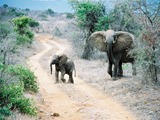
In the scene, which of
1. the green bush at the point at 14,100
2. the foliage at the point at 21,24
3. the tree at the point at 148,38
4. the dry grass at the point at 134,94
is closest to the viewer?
the green bush at the point at 14,100

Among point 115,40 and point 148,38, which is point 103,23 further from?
point 148,38

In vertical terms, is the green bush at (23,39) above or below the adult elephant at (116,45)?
above

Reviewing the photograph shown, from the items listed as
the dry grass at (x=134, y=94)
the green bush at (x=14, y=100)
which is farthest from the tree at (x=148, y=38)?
the green bush at (x=14, y=100)

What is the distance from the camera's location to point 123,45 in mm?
17562

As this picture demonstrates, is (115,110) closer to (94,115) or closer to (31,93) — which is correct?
(94,115)

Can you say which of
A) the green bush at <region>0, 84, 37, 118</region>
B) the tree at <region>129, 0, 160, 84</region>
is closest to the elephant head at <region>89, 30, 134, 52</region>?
the tree at <region>129, 0, 160, 84</region>

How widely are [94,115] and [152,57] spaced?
3.85 m

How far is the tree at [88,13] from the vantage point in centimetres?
2814

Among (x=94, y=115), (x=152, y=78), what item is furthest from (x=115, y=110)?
(x=152, y=78)

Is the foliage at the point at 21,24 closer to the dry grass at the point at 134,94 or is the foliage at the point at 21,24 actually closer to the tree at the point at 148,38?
the dry grass at the point at 134,94

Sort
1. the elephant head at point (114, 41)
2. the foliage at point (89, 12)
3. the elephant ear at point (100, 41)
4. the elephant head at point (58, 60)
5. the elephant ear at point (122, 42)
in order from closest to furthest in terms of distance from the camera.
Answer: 1. the elephant head at point (114, 41)
2. the elephant ear at point (122, 42)
3. the elephant ear at point (100, 41)
4. the elephant head at point (58, 60)
5. the foliage at point (89, 12)

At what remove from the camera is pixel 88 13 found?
28.2m

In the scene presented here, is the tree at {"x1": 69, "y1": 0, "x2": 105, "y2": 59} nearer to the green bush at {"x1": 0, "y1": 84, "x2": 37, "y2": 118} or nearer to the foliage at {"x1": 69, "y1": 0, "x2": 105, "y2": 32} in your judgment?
the foliage at {"x1": 69, "y1": 0, "x2": 105, "y2": 32}

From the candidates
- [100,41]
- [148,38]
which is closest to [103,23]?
[100,41]
